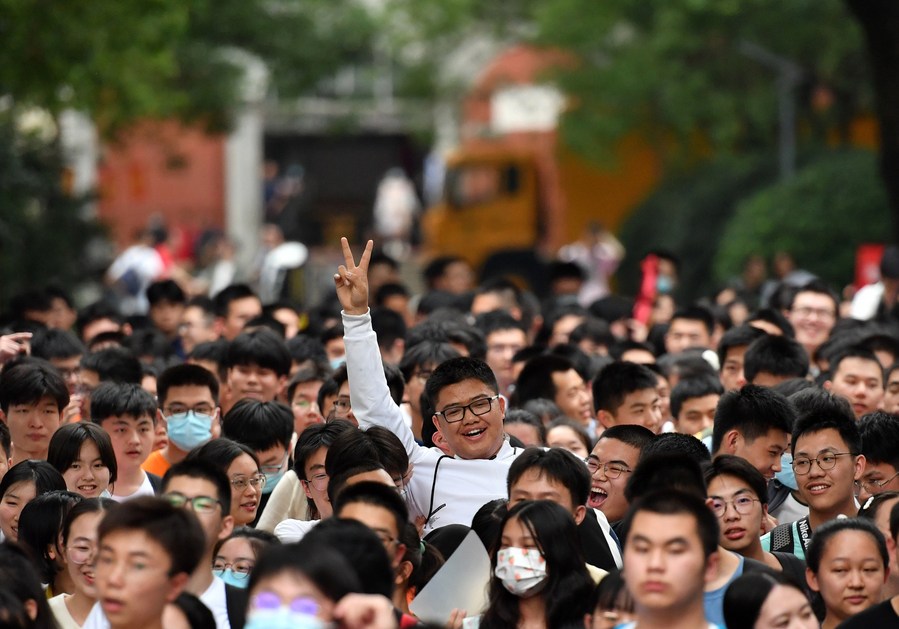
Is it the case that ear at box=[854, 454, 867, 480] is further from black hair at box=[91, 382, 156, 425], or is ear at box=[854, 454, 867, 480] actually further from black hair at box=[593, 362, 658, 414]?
black hair at box=[91, 382, 156, 425]

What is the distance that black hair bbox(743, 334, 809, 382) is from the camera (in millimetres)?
9922

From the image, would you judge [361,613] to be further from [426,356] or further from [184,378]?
[426,356]

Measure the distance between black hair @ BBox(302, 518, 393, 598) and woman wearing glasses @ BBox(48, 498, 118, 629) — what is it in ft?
4.25

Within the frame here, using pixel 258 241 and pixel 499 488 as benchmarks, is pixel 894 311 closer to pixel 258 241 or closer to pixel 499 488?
pixel 499 488

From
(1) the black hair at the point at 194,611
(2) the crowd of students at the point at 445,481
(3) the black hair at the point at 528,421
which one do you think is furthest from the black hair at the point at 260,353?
(1) the black hair at the point at 194,611

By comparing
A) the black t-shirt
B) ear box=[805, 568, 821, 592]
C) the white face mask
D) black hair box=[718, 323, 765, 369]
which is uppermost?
black hair box=[718, 323, 765, 369]

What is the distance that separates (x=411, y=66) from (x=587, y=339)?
19.6 meters

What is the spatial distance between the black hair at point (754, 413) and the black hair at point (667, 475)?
163cm

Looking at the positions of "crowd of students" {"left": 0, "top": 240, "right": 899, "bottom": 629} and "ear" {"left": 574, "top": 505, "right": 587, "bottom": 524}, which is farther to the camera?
"ear" {"left": 574, "top": 505, "right": 587, "bottom": 524}

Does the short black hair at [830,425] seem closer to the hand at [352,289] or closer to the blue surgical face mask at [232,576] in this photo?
the hand at [352,289]

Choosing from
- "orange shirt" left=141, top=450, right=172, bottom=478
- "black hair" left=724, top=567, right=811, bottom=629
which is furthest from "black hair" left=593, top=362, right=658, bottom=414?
"black hair" left=724, top=567, right=811, bottom=629

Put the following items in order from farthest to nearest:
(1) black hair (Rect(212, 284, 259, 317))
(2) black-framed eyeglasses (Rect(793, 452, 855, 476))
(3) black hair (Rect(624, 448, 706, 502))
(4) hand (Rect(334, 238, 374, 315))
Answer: (1) black hair (Rect(212, 284, 259, 317)), (4) hand (Rect(334, 238, 374, 315)), (2) black-framed eyeglasses (Rect(793, 452, 855, 476)), (3) black hair (Rect(624, 448, 706, 502))

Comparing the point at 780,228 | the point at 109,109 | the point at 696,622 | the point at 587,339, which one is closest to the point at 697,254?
the point at 780,228

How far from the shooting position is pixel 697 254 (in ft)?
86.5
